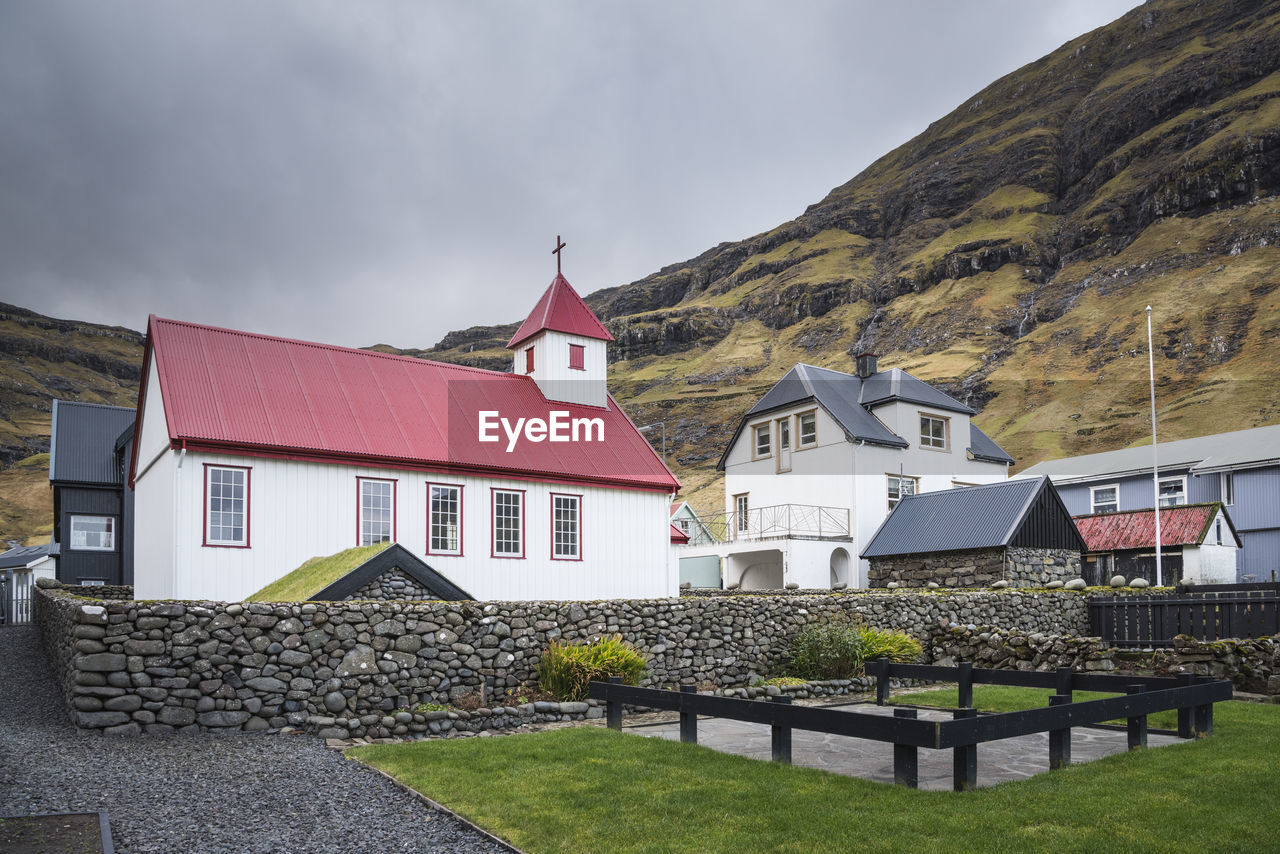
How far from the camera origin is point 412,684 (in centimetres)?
1371

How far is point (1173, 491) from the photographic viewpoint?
3959cm

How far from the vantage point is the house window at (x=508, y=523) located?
22.6 metres

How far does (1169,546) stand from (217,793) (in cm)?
3254

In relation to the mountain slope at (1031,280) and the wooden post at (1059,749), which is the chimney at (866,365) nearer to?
the wooden post at (1059,749)

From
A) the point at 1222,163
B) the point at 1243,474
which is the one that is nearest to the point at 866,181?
the point at 1222,163

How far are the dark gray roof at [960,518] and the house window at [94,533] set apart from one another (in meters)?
28.8

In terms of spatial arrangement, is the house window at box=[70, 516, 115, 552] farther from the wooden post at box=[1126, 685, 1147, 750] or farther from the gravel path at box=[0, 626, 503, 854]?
the wooden post at box=[1126, 685, 1147, 750]

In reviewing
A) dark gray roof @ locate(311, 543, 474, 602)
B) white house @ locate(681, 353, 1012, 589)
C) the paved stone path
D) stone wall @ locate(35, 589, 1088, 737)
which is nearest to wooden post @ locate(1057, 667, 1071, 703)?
the paved stone path

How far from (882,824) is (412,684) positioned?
8448mm

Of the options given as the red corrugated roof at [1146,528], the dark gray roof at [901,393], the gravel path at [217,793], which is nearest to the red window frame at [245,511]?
the gravel path at [217,793]

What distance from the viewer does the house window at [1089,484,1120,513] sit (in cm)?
3997

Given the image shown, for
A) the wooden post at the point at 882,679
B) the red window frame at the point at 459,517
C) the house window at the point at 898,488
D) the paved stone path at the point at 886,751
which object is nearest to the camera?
the paved stone path at the point at 886,751

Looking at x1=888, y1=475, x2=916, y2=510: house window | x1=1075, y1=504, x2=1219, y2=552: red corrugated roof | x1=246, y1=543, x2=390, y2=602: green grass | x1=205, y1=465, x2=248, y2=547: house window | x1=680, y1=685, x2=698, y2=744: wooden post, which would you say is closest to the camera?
x1=680, y1=685, x2=698, y2=744: wooden post

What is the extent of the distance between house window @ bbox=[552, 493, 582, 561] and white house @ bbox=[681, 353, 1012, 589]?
1199 centimetres
